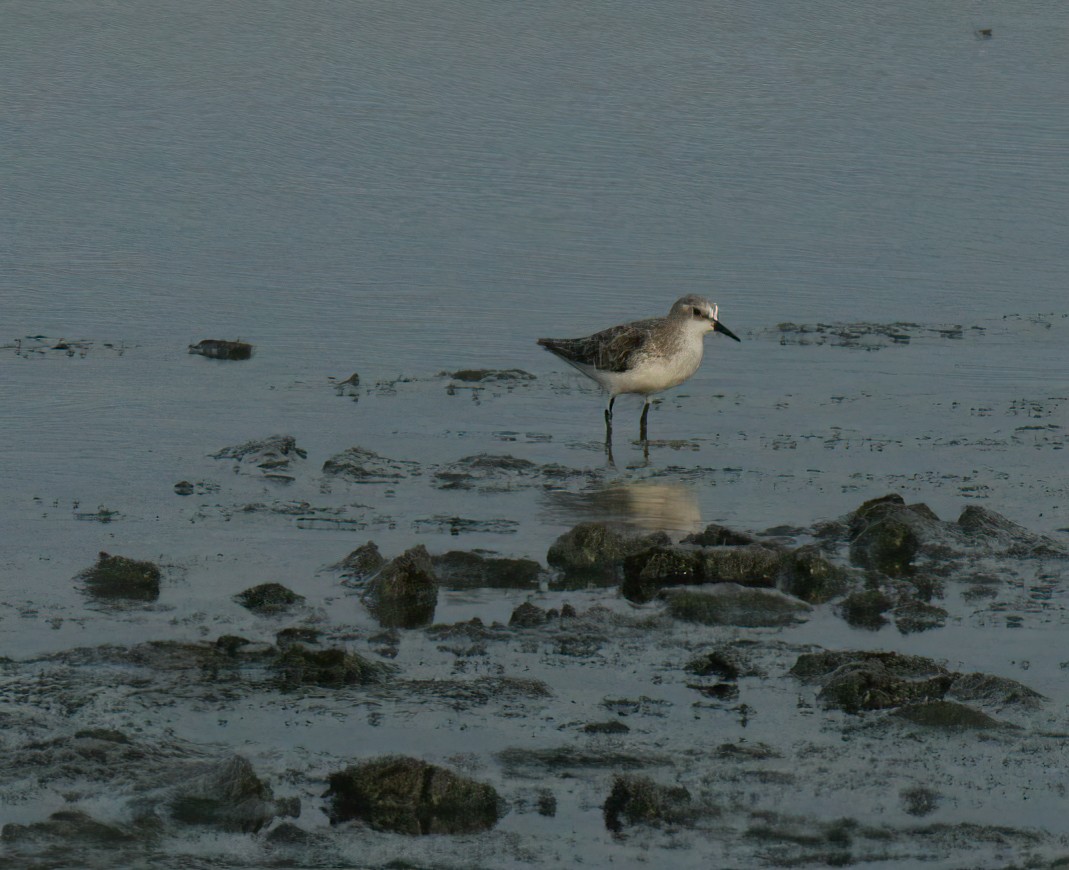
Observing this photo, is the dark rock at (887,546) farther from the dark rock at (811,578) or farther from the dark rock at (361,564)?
the dark rock at (361,564)

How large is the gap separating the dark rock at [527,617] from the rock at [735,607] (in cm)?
74

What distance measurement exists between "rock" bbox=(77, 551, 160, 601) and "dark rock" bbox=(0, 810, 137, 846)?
9.35 ft

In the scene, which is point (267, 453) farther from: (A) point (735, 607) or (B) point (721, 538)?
(A) point (735, 607)

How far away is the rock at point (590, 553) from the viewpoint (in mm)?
10523

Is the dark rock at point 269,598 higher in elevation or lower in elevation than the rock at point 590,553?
lower

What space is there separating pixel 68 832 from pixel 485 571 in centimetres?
382

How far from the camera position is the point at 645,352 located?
14.5m

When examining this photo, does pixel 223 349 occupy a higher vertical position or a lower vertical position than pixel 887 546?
higher

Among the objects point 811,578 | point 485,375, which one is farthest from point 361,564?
point 485,375

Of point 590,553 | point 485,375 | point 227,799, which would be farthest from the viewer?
point 485,375

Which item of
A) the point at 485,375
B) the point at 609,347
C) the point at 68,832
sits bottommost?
the point at 68,832

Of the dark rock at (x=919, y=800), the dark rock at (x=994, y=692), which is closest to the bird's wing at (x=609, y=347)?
the dark rock at (x=994, y=692)

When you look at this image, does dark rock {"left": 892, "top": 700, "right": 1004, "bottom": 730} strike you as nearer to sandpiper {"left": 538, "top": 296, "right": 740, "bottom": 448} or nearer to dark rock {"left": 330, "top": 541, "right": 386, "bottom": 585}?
dark rock {"left": 330, "top": 541, "right": 386, "bottom": 585}

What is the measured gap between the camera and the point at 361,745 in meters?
7.98
